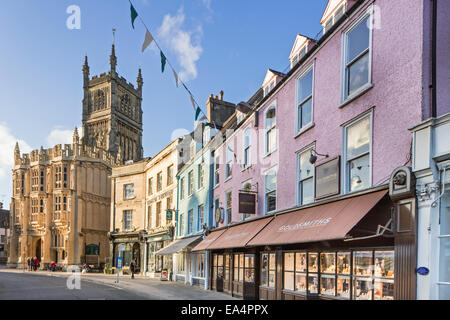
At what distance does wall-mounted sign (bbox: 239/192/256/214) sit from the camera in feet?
54.2

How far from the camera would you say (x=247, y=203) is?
16.6 metres

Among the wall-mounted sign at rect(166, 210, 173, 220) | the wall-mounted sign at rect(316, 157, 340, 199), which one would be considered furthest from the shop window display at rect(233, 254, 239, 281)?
the wall-mounted sign at rect(166, 210, 173, 220)

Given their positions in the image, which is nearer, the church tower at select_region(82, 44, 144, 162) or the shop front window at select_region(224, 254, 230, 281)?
the shop front window at select_region(224, 254, 230, 281)

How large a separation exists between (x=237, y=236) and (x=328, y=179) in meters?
6.41

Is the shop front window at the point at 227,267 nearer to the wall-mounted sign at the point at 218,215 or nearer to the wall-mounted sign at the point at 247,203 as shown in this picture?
the wall-mounted sign at the point at 218,215

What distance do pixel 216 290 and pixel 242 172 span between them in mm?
6750

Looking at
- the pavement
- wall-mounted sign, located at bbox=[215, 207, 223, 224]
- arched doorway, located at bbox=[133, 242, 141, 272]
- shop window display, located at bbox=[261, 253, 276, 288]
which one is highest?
wall-mounted sign, located at bbox=[215, 207, 223, 224]

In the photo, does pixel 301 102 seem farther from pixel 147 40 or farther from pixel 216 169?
pixel 216 169

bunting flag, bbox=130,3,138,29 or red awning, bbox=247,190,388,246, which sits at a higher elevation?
bunting flag, bbox=130,3,138,29

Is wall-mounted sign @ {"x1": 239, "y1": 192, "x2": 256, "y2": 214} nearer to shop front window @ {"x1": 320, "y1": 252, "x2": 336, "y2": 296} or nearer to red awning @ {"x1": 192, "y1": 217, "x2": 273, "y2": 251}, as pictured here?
red awning @ {"x1": 192, "y1": 217, "x2": 273, "y2": 251}

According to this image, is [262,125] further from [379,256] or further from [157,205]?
[157,205]

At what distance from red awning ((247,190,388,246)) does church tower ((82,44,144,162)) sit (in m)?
69.7

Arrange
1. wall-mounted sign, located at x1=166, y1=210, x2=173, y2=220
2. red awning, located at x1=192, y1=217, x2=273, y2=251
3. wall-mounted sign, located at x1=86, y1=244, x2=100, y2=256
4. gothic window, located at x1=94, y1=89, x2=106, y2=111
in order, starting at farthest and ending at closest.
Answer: gothic window, located at x1=94, y1=89, x2=106, y2=111 → wall-mounted sign, located at x1=86, y1=244, x2=100, y2=256 → wall-mounted sign, located at x1=166, y1=210, x2=173, y2=220 → red awning, located at x1=192, y1=217, x2=273, y2=251

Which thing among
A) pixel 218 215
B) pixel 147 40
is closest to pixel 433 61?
pixel 147 40
